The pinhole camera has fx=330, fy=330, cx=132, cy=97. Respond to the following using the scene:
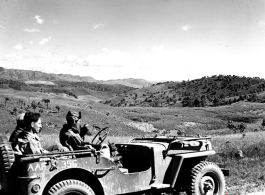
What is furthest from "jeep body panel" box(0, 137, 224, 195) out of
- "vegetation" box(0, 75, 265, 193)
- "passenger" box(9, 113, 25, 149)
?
"vegetation" box(0, 75, 265, 193)

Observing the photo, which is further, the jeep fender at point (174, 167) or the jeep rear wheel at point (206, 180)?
the jeep rear wheel at point (206, 180)

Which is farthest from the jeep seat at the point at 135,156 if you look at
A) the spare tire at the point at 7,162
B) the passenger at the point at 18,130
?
the spare tire at the point at 7,162

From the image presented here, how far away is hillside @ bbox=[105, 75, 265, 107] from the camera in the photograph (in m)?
79.6

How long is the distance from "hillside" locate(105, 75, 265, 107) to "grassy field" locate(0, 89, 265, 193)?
17439 millimetres

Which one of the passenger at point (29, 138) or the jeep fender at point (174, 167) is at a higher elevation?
the passenger at point (29, 138)

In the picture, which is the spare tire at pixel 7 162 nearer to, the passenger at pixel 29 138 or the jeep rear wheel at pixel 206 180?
the passenger at pixel 29 138

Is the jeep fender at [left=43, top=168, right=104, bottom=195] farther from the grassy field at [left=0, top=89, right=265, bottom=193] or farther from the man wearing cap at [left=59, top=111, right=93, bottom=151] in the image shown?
the grassy field at [left=0, top=89, right=265, bottom=193]

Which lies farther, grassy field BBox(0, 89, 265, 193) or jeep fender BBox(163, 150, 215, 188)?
grassy field BBox(0, 89, 265, 193)

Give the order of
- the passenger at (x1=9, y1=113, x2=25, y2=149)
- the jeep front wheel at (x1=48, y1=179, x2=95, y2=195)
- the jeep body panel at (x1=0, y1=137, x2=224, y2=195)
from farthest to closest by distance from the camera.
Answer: the passenger at (x1=9, y1=113, x2=25, y2=149)
the jeep front wheel at (x1=48, y1=179, x2=95, y2=195)
the jeep body panel at (x1=0, y1=137, x2=224, y2=195)

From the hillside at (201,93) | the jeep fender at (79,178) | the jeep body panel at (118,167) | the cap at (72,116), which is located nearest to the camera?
the jeep body panel at (118,167)

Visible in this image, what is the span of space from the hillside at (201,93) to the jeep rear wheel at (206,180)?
228 feet

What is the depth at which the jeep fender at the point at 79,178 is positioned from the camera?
5114 millimetres

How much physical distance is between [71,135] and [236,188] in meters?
4.13

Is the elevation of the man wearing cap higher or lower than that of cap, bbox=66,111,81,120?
lower
